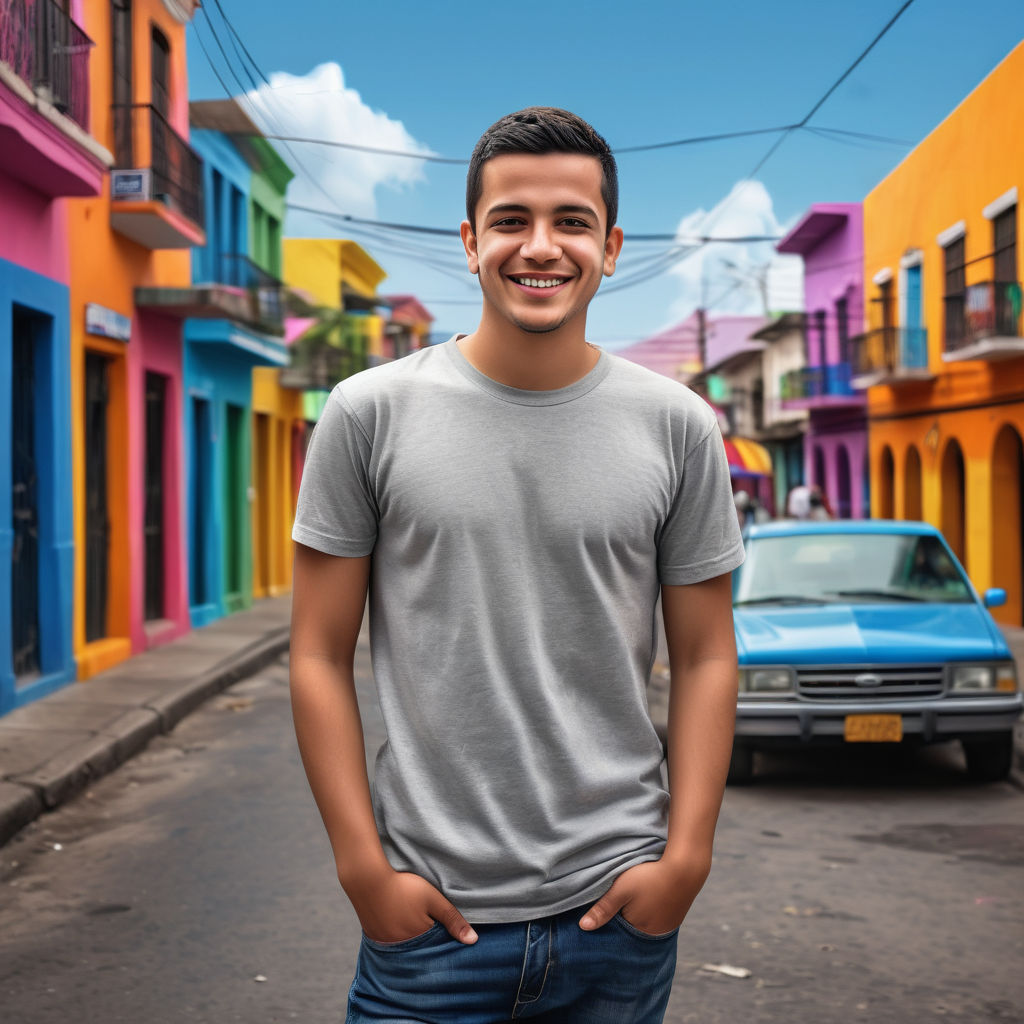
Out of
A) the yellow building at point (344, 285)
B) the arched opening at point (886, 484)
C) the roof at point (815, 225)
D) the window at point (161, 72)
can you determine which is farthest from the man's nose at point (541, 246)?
→ the roof at point (815, 225)

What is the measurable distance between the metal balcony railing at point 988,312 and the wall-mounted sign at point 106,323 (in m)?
11.1

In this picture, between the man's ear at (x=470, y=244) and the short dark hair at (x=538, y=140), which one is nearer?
the short dark hair at (x=538, y=140)

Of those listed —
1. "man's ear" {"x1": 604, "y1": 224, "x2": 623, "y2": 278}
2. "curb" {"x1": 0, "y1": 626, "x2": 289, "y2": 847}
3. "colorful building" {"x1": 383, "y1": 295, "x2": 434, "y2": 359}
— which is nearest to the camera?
"man's ear" {"x1": 604, "y1": 224, "x2": 623, "y2": 278}

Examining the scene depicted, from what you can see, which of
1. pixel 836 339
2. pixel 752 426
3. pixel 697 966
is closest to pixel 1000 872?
pixel 697 966

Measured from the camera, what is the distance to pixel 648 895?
1.84 meters

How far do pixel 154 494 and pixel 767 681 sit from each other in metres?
10.1

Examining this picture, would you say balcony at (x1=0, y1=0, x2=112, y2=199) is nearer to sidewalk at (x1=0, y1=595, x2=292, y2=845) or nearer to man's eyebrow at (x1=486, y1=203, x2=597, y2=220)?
sidewalk at (x1=0, y1=595, x2=292, y2=845)

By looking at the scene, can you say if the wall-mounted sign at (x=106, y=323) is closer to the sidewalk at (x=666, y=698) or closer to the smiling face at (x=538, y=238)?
the sidewalk at (x=666, y=698)

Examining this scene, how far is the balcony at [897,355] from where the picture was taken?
77.2ft

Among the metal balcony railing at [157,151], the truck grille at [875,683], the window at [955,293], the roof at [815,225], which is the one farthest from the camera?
the roof at [815,225]

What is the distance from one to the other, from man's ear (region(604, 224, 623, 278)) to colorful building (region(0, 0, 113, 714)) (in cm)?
868

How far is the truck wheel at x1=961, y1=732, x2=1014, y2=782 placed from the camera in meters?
7.60

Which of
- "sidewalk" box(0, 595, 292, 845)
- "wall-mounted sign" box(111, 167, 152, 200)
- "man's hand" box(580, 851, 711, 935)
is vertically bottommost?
"sidewalk" box(0, 595, 292, 845)

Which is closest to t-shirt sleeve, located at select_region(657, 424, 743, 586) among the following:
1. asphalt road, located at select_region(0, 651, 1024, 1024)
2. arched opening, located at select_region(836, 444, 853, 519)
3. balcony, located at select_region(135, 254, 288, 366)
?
asphalt road, located at select_region(0, 651, 1024, 1024)
